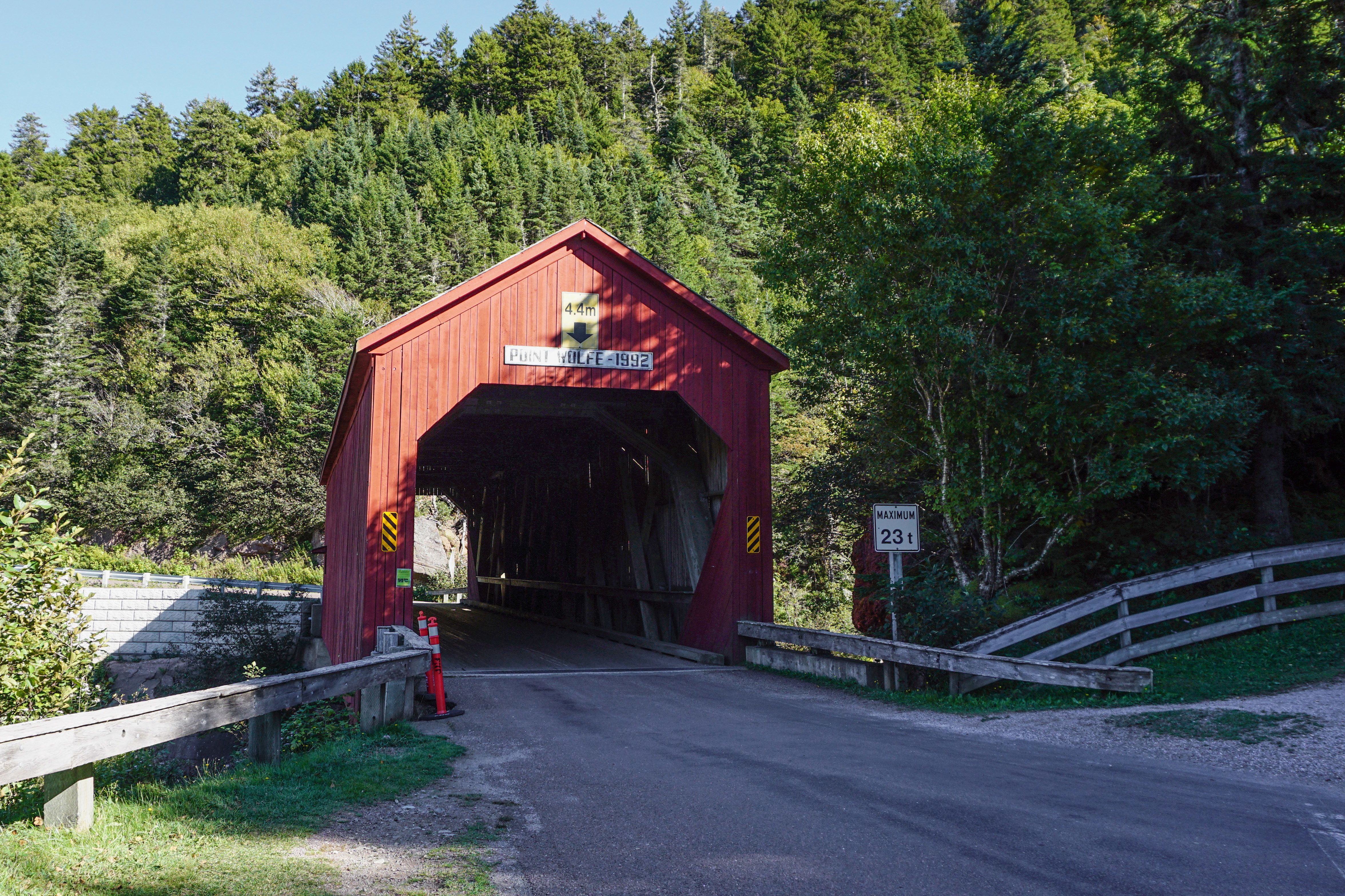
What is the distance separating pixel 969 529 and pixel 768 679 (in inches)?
133

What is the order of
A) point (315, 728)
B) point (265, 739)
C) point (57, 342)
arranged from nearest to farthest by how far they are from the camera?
point (265, 739) < point (315, 728) < point (57, 342)

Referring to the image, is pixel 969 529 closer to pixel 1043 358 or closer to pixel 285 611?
pixel 1043 358

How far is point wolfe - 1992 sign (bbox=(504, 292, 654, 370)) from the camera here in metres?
12.7

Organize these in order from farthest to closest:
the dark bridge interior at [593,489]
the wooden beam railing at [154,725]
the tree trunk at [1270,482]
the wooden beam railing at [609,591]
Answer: the wooden beam railing at [609,591] < the dark bridge interior at [593,489] < the tree trunk at [1270,482] < the wooden beam railing at [154,725]

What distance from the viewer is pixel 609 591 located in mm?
17625

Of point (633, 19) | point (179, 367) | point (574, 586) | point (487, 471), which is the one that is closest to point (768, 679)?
point (574, 586)

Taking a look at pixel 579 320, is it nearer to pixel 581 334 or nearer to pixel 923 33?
pixel 581 334

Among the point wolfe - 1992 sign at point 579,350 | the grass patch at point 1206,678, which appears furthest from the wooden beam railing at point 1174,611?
the point wolfe - 1992 sign at point 579,350

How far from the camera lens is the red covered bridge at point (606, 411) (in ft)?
39.4

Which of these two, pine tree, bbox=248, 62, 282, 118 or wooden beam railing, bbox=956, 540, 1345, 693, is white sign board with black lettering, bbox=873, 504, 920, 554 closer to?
wooden beam railing, bbox=956, 540, 1345, 693

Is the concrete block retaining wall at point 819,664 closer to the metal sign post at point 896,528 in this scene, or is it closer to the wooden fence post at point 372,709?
the metal sign post at point 896,528

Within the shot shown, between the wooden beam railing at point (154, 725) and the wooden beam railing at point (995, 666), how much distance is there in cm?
494

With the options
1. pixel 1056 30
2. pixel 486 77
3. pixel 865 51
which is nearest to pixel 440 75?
pixel 486 77

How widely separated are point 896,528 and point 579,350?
5.07 m
